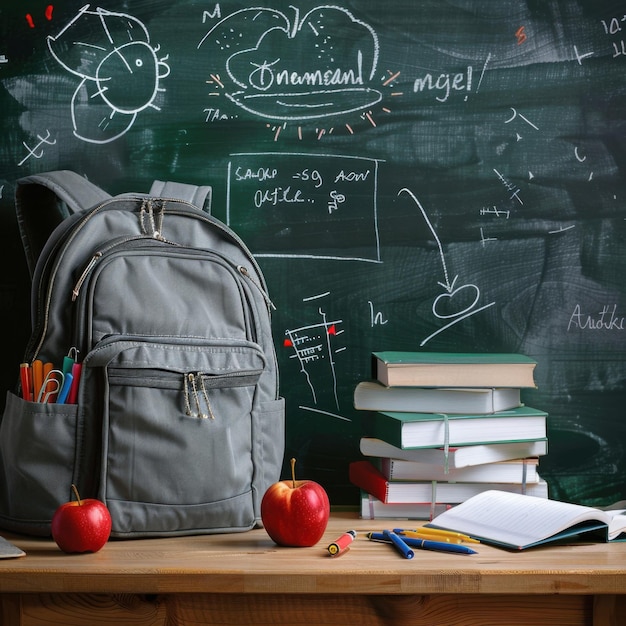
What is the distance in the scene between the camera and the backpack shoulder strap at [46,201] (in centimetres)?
143

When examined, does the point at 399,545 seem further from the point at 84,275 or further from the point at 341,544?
the point at 84,275

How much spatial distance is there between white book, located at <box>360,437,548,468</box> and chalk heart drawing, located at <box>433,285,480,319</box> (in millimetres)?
299

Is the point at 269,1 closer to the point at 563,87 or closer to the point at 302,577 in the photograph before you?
the point at 563,87

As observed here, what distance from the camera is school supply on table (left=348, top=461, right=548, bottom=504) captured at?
143cm

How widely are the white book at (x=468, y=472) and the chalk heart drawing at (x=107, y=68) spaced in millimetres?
832

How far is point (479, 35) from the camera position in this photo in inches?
63.3

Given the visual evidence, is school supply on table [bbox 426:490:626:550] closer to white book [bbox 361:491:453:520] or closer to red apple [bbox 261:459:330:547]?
white book [bbox 361:491:453:520]

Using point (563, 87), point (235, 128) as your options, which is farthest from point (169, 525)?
point (563, 87)

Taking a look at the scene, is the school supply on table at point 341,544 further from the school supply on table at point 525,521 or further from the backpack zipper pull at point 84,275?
the backpack zipper pull at point 84,275

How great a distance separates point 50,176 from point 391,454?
78 cm

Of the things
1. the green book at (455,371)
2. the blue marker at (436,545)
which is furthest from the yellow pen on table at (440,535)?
the green book at (455,371)

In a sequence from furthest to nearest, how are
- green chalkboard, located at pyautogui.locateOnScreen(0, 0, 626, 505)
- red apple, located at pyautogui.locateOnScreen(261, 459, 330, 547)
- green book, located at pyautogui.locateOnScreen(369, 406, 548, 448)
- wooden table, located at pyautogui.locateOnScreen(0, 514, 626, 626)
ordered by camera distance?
1. green chalkboard, located at pyautogui.locateOnScreen(0, 0, 626, 505)
2. green book, located at pyautogui.locateOnScreen(369, 406, 548, 448)
3. red apple, located at pyautogui.locateOnScreen(261, 459, 330, 547)
4. wooden table, located at pyautogui.locateOnScreen(0, 514, 626, 626)

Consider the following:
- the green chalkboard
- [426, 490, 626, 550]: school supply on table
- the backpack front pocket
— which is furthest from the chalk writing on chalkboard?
[426, 490, 626, 550]: school supply on table

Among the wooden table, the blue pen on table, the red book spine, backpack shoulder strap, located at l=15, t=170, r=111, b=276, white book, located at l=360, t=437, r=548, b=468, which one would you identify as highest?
backpack shoulder strap, located at l=15, t=170, r=111, b=276
